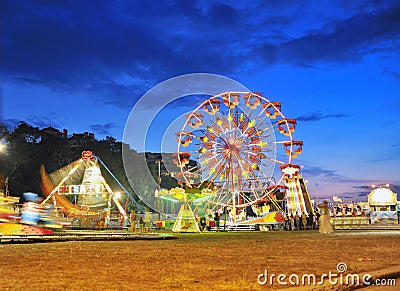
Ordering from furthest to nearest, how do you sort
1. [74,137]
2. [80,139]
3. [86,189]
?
[74,137] < [80,139] < [86,189]

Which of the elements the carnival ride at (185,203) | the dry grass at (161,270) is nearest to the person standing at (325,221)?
the carnival ride at (185,203)

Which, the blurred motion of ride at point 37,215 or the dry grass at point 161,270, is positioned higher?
the blurred motion of ride at point 37,215

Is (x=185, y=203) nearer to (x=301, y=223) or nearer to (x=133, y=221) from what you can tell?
(x=133, y=221)

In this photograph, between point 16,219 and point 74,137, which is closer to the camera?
point 16,219

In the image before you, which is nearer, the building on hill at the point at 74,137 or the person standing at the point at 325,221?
the person standing at the point at 325,221

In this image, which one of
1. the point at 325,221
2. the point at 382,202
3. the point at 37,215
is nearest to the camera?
the point at 325,221

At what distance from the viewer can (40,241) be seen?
59.6ft

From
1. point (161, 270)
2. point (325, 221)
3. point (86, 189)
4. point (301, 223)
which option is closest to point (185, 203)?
point (301, 223)

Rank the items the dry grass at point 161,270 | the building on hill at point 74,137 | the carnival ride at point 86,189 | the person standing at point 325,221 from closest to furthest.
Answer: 1. the dry grass at point 161,270
2. the person standing at point 325,221
3. the carnival ride at point 86,189
4. the building on hill at point 74,137

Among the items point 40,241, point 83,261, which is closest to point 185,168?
point 40,241

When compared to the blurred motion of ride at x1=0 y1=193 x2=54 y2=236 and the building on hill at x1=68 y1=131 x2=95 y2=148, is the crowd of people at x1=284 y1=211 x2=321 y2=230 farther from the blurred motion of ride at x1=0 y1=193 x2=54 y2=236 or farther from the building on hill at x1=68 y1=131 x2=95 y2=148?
the building on hill at x1=68 y1=131 x2=95 y2=148

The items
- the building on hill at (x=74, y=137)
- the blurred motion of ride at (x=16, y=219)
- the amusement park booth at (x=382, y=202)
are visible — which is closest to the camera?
the blurred motion of ride at (x=16, y=219)

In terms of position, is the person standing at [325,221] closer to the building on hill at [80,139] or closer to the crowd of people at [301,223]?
the crowd of people at [301,223]

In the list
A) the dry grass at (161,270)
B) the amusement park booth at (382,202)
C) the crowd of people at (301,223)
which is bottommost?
the dry grass at (161,270)
